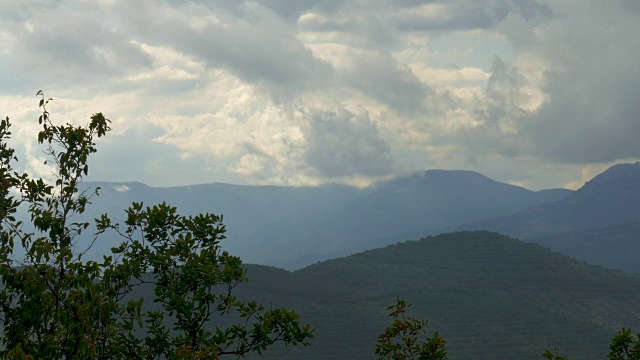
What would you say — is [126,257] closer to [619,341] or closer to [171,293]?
[171,293]

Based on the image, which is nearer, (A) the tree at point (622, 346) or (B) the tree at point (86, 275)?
(B) the tree at point (86, 275)

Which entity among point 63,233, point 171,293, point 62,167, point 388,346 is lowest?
point 388,346

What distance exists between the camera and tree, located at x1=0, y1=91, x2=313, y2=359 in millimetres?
14859

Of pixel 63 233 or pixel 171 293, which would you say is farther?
pixel 171 293

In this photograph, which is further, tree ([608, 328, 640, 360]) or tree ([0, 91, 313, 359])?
tree ([608, 328, 640, 360])

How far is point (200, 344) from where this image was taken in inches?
747

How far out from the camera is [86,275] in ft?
50.1

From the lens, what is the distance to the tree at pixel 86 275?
14.9 metres

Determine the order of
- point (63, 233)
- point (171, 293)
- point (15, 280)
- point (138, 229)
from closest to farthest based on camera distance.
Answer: point (15, 280) → point (63, 233) → point (171, 293) → point (138, 229)

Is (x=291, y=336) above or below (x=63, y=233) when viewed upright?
below

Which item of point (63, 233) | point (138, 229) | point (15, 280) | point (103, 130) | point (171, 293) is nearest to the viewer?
point (15, 280)

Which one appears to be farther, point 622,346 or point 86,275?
point 622,346

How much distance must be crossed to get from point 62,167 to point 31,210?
4.46 feet

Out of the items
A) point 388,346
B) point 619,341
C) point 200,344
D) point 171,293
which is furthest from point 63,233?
point 619,341
